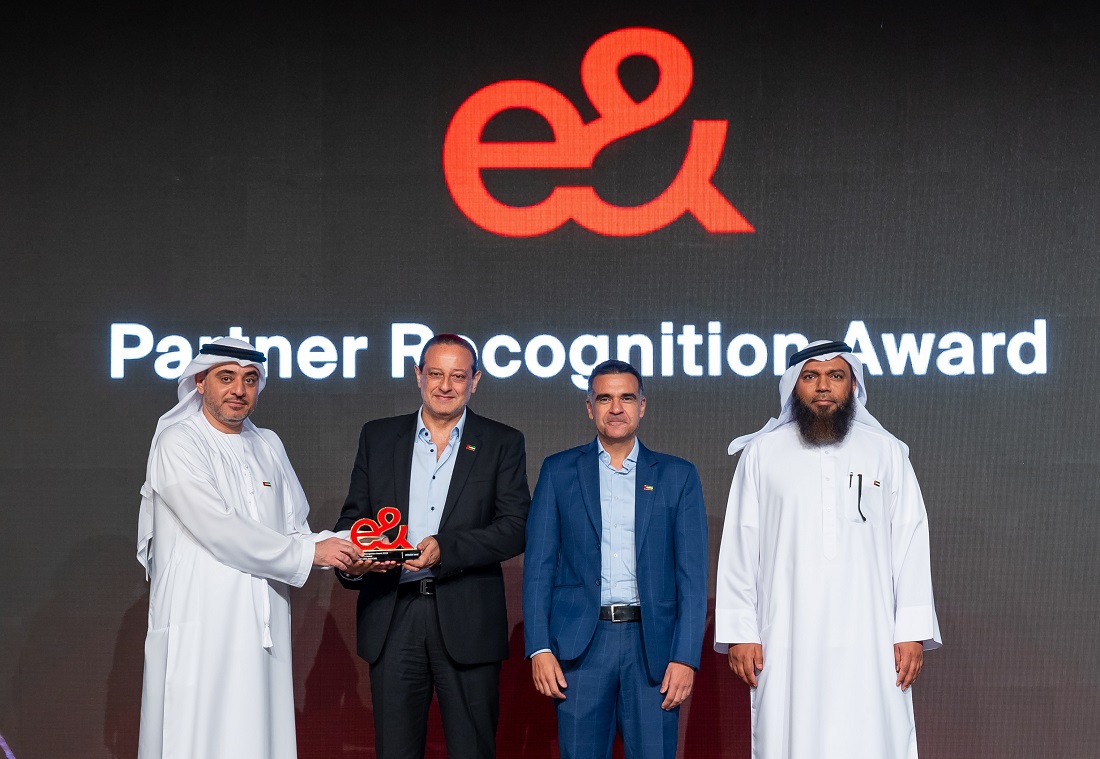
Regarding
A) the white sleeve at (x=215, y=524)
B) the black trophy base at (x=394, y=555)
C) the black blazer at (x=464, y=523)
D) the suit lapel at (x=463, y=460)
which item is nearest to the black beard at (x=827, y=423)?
the black blazer at (x=464, y=523)

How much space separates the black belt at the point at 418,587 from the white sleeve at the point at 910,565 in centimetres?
145

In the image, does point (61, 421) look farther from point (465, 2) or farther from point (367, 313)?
point (465, 2)

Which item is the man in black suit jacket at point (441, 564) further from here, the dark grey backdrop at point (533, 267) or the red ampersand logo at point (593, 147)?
the red ampersand logo at point (593, 147)

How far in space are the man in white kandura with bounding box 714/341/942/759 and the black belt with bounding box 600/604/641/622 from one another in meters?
0.34

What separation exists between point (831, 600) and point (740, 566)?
0.30 m

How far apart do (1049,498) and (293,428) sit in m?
3.28

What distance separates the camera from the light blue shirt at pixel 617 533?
3.37 m

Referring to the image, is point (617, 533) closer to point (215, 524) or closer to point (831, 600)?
point (831, 600)

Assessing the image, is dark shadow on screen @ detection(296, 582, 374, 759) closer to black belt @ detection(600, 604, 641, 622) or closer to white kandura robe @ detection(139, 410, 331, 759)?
white kandura robe @ detection(139, 410, 331, 759)

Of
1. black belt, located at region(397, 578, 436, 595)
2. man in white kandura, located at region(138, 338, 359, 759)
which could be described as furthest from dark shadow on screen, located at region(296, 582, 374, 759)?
black belt, located at region(397, 578, 436, 595)

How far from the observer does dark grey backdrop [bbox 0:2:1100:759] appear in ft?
15.8

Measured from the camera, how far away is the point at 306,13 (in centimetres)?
501

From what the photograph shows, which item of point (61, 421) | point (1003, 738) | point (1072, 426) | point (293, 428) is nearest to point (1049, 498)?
point (1072, 426)

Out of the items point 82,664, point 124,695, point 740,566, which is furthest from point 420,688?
point 82,664
